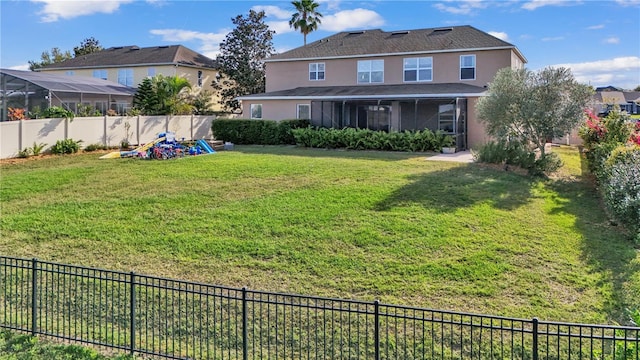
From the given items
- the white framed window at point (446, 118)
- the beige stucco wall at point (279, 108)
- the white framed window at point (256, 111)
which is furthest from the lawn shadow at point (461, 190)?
the white framed window at point (256, 111)

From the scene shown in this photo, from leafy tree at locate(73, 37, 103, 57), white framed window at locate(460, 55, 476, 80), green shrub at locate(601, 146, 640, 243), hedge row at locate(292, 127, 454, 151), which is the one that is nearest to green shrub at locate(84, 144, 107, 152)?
hedge row at locate(292, 127, 454, 151)

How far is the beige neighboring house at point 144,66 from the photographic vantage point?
4356 cm

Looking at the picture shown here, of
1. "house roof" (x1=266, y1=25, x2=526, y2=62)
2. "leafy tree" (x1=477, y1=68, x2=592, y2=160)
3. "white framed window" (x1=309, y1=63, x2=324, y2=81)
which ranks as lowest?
"leafy tree" (x1=477, y1=68, x2=592, y2=160)

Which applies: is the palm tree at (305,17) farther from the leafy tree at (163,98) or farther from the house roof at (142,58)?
the leafy tree at (163,98)

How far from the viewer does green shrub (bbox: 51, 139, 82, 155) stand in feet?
73.9

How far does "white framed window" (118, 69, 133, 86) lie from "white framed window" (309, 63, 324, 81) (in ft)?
65.3

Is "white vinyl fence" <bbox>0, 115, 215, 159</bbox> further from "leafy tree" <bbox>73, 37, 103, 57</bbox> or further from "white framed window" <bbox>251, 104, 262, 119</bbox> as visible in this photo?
"leafy tree" <bbox>73, 37, 103, 57</bbox>

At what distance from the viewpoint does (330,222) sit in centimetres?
1166

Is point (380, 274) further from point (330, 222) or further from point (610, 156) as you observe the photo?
point (610, 156)

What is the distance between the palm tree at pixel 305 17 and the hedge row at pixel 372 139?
22.1 m

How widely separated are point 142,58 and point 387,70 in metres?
24.9

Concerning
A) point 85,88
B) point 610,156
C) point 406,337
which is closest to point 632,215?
point 610,156

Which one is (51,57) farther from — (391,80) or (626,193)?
(626,193)

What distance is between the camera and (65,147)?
74.9 feet
